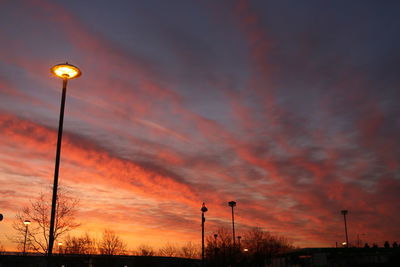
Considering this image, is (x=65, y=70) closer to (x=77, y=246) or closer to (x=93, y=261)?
(x=77, y=246)

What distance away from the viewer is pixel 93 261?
83.9 metres

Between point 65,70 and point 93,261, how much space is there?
74.4m

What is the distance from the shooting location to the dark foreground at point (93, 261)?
80844mm

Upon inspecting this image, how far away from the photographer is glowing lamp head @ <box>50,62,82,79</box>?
54.9ft

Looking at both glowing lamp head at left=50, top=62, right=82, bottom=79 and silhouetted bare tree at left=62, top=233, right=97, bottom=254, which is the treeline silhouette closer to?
silhouetted bare tree at left=62, top=233, right=97, bottom=254

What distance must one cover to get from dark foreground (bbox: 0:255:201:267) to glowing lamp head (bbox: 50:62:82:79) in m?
58.5

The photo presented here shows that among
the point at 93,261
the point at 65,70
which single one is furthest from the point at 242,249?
the point at 65,70

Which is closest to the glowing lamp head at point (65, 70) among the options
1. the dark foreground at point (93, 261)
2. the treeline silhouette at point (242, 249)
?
the treeline silhouette at point (242, 249)

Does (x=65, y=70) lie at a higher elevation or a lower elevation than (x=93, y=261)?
higher

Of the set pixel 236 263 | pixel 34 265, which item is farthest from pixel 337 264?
pixel 34 265

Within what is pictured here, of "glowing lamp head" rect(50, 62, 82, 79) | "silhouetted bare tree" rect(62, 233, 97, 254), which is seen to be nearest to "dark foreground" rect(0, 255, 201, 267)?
"silhouetted bare tree" rect(62, 233, 97, 254)

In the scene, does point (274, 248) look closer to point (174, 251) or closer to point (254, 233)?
point (254, 233)

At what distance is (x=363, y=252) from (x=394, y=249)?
8.71 ft

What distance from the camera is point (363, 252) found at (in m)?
37.8
